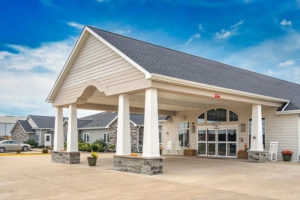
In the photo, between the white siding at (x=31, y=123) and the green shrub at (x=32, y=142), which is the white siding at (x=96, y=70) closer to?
the green shrub at (x=32, y=142)

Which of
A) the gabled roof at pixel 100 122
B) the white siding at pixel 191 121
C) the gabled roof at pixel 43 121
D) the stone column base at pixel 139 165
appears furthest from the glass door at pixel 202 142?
the gabled roof at pixel 43 121

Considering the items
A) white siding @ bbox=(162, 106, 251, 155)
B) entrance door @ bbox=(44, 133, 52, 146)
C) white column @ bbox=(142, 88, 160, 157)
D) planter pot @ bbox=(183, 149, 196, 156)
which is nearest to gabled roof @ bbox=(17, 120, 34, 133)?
entrance door @ bbox=(44, 133, 52, 146)

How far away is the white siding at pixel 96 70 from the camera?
44.0 feet

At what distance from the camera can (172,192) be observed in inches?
329

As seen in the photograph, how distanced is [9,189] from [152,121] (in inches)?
211

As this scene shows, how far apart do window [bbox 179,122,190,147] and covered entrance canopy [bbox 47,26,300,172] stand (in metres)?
3.89

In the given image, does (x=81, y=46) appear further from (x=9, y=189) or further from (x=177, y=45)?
(x=177, y=45)

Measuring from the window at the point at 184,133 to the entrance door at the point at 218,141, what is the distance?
1205 mm

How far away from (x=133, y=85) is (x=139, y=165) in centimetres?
313

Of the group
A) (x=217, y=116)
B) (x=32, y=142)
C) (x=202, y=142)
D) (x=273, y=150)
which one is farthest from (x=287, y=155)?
(x=32, y=142)

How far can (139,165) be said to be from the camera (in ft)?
40.1

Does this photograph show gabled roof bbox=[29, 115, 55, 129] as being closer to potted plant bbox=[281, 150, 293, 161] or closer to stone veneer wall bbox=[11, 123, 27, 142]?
stone veneer wall bbox=[11, 123, 27, 142]

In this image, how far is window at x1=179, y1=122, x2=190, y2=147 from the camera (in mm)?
24125

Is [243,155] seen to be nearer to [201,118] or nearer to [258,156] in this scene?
[258,156]
